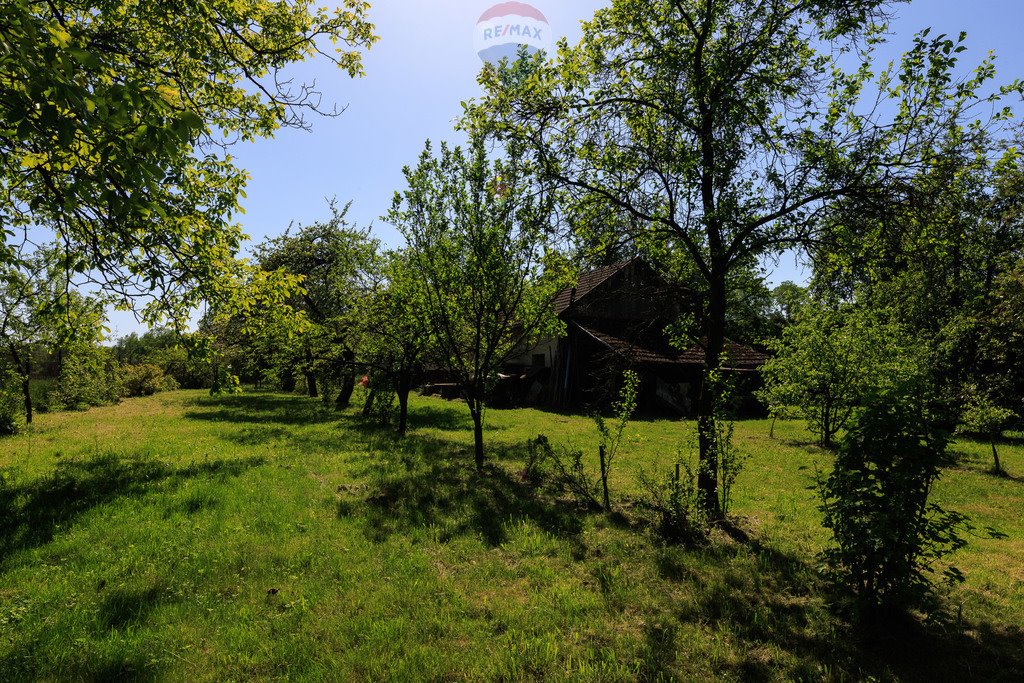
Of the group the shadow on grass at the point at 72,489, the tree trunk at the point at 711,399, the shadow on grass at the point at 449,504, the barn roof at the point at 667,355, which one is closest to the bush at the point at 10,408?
the shadow on grass at the point at 72,489

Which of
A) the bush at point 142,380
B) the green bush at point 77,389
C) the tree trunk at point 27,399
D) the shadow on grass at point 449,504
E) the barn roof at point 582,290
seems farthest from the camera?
the bush at point 142,380

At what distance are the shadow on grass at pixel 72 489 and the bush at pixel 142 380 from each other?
2832cm

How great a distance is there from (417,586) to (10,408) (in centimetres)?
1828

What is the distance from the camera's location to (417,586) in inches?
217

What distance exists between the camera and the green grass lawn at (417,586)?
413 cm

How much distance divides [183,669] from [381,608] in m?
1.68

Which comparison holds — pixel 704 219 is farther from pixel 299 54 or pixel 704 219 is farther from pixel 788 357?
pixel 788 357

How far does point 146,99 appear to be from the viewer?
123 inches

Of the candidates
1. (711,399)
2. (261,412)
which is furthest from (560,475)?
(261,412)

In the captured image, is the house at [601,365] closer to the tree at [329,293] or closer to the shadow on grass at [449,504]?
the tree at [329,293]

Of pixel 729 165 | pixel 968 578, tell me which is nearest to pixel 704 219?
pixel 729 165

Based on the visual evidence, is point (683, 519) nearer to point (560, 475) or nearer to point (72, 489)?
point (560, 475)

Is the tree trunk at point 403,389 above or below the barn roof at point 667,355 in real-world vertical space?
below

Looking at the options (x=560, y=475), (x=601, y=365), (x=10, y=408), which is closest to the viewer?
(x=560, y=475)
